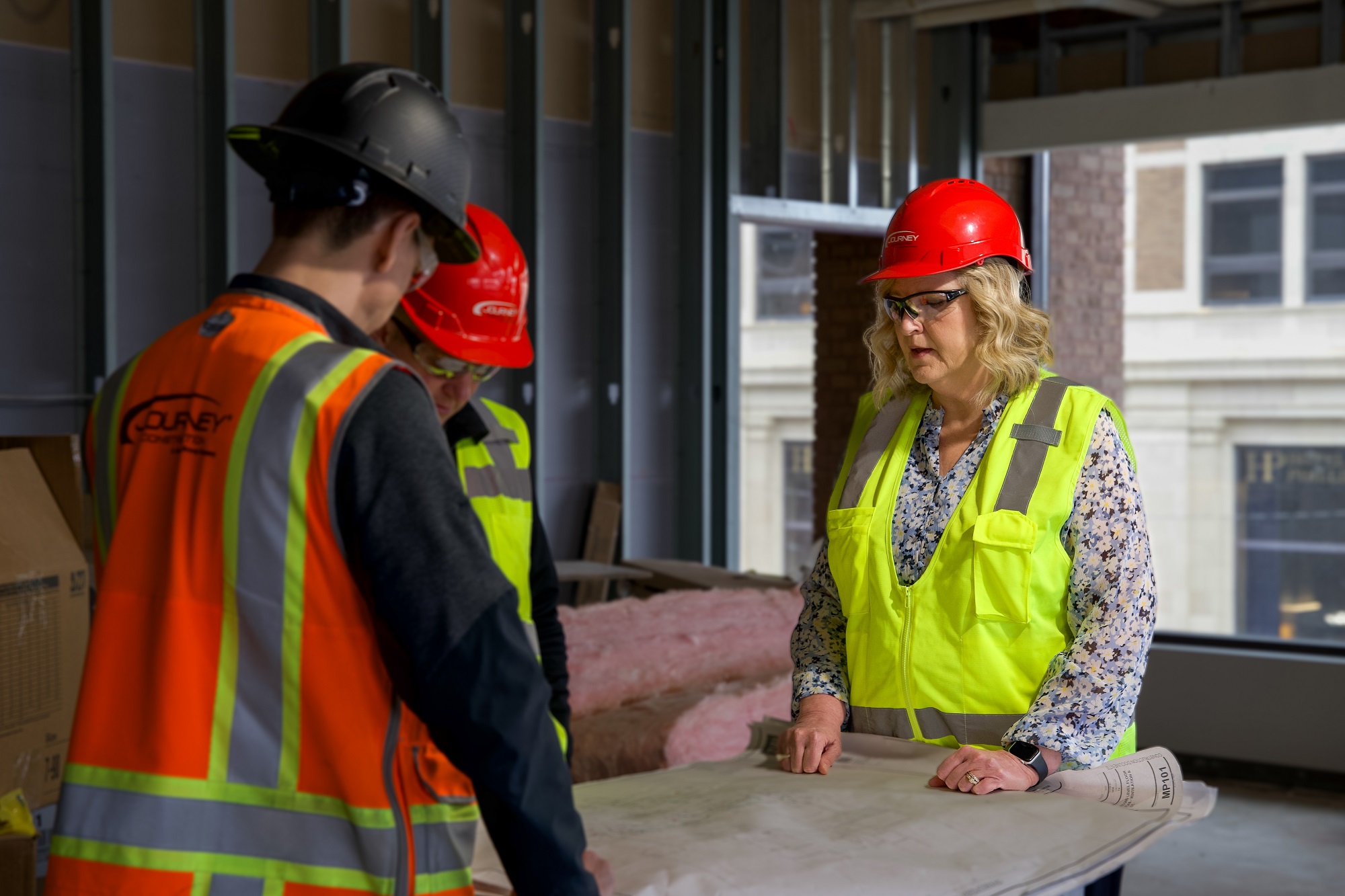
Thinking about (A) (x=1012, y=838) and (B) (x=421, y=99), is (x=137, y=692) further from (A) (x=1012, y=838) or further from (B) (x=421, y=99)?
(A) (x=1012, y=838)

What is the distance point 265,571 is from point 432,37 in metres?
4.72

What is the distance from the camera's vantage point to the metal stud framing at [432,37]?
5.42m

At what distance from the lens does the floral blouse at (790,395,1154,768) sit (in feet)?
6.32

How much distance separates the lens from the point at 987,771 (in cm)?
191

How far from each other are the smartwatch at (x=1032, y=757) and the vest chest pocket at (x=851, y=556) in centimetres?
33

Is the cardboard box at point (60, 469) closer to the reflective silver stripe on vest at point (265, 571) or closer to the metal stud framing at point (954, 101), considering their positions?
the reflective silver stripe on vest at point (265, 571)

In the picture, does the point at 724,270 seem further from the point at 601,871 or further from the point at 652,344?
the point at 601,871

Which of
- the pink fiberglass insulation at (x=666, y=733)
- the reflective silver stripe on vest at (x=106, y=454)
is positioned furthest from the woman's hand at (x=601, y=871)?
the pink fiberglass insulation at (x=666, y=733)

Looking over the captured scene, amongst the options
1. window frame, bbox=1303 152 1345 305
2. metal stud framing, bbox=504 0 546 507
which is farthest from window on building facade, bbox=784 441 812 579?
metal stud framing, bbox=504 0 546 507

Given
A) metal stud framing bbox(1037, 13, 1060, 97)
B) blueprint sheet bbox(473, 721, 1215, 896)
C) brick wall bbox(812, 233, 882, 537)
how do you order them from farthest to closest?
brick wall bbox(812, 233, 882, 537), metal stud framing bbox(1037, 13, 1060, 97), blueprint sheet bbox(473, 721, 1215, 896)

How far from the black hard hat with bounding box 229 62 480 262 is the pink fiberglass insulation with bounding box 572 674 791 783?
5.95 ft

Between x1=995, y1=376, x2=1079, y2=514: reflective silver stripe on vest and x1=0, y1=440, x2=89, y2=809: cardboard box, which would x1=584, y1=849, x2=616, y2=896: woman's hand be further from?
x1=0, y1=440, x2=89, y2=809: cardboard box

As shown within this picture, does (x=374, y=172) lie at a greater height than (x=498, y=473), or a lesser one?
greater

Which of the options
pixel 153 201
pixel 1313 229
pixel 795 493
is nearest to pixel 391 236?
pixel 153 201
